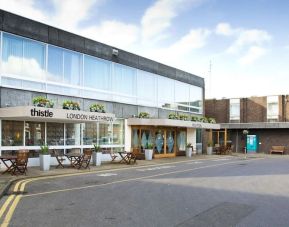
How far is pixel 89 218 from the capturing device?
7504 mm

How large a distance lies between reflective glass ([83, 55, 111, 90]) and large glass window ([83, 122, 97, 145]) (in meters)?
2.38

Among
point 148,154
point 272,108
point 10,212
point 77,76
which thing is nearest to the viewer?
point 10,212

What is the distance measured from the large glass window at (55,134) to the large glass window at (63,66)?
2.46 metres

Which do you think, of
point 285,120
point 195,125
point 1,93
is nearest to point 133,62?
point 195,125

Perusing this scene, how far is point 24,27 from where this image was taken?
18.1m

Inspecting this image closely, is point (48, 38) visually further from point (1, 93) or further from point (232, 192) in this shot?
point (232, 192)

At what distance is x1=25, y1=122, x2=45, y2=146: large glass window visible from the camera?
17.9 meters

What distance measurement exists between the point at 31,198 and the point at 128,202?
8.68 feet

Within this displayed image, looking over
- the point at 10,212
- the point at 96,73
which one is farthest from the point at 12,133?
the point at 10,212

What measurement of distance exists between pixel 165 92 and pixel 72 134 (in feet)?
37.6

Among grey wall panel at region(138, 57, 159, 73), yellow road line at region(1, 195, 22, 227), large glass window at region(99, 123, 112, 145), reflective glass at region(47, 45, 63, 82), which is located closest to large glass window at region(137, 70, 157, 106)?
grey wall panel at region(138, 57, 159, 73)

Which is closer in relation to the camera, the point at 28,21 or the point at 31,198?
the point at 31,198

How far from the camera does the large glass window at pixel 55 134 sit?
18953mm

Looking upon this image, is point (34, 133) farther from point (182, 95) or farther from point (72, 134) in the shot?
point (182, 95)
